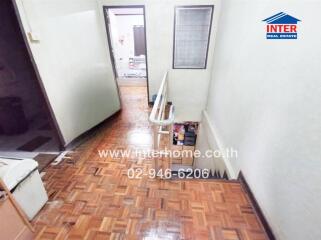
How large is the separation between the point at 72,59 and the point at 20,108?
46.4 inches

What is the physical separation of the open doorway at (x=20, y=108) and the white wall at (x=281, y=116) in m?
2.26

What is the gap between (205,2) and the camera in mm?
2836

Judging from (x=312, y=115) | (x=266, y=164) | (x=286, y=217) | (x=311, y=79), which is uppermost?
(x=311, y=79)

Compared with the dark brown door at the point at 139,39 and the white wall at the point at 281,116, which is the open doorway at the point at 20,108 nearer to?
the white wall at the point at 281,116

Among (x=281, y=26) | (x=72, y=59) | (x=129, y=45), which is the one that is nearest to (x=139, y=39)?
(x=129, y=45)

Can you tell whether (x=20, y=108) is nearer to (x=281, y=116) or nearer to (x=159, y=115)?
(x=159, y=115)

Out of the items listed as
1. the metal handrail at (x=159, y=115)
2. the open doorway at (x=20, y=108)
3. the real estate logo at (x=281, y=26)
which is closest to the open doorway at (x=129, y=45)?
the open doorway at (x=20, y=108)

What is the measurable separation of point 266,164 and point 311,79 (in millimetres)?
683

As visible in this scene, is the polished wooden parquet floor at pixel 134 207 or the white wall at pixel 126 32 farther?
the white wall at pixel 126 32

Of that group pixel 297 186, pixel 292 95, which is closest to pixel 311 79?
pixel 292 95

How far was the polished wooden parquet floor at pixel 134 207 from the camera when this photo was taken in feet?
4.27

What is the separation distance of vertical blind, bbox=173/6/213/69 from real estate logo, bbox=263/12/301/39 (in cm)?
182

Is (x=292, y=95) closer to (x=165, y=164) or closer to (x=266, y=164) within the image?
(x=266, y=164)

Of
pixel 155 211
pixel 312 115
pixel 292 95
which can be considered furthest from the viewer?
pixel 155 211
